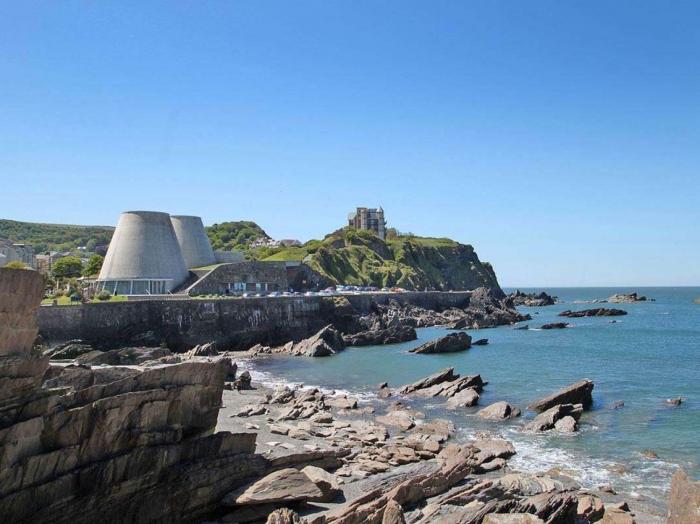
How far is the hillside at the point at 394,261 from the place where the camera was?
11444 cm

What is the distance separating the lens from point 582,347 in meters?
59.6

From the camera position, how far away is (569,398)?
3078 cm

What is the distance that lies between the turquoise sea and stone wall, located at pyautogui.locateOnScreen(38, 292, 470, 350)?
7.76 meters

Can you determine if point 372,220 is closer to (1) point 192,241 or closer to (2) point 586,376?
(1) point 192,241

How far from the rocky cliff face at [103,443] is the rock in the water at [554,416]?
14.8 meters

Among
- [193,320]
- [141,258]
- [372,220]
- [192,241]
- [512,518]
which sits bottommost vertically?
[512,518]

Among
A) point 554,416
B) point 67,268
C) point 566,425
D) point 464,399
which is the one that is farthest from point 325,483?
point 67,268

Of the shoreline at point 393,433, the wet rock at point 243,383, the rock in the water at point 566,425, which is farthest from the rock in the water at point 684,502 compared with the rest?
the wet rock at point 243,383

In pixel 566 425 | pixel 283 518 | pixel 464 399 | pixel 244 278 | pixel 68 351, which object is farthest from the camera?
pixel 244 278

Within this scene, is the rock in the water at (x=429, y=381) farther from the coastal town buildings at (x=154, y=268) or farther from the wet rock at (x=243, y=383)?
the coastal town buildings at (x=154, y=268)

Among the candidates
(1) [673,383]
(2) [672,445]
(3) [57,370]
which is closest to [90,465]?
(3) [57,370]

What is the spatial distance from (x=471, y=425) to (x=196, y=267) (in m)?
56.2

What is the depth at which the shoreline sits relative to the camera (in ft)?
58.1

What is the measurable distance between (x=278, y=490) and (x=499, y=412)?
16520mm
